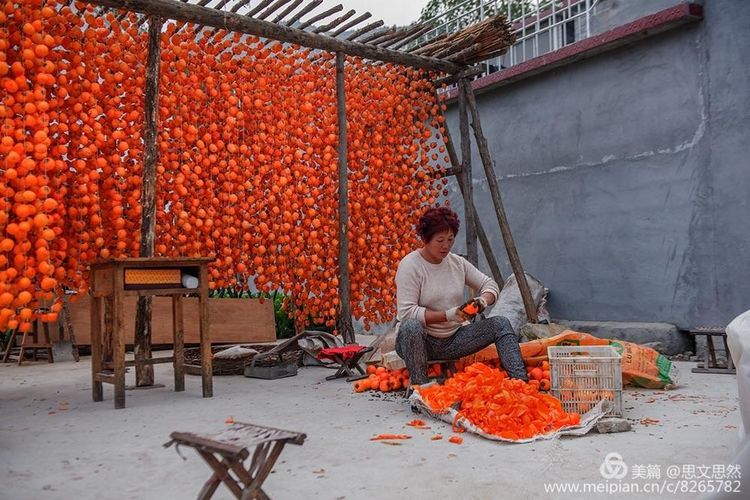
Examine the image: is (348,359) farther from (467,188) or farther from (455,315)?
(467,188)

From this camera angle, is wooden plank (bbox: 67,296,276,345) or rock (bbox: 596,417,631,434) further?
wooden plank (bbox: 67,296,276,345)

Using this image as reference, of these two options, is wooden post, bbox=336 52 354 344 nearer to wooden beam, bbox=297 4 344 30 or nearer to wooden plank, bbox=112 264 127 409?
wooden beam, bbox=297 4 344 30

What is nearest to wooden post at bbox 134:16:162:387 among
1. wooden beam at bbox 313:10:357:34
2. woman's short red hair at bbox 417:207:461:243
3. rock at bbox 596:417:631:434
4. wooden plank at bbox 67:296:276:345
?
wooden beam at bbox 313:10:357:34

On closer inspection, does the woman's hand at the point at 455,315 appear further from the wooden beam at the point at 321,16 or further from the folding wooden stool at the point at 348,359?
the wooden beam at the point at 321,16

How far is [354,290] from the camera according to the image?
7055 millimetres

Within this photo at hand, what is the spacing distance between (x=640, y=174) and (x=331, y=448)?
487cm

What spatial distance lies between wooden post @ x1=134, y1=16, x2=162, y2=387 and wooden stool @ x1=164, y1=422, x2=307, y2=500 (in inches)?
A: 120

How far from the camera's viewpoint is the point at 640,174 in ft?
22.6

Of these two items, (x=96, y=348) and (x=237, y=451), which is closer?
(x=237, y=451)

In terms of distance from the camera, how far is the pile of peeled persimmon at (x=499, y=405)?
137 inches

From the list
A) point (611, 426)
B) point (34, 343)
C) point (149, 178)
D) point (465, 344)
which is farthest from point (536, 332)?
point (34, 343)

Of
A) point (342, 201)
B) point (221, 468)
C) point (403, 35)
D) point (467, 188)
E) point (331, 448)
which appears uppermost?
point (403, 35)

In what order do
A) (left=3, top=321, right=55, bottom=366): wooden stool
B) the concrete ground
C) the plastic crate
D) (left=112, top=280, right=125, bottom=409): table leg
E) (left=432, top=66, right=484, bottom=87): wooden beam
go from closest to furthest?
1. the concrete ground
2. the plastic crate
3. (left=112, top=280, right=125, bottom=409): table leg
4. (left=432, top=66, right=484, bottom=87): wooden beam
5. (left=3, top=321, right=55, bottom=366): wooden stool

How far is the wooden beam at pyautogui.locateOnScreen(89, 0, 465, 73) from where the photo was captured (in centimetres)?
520
